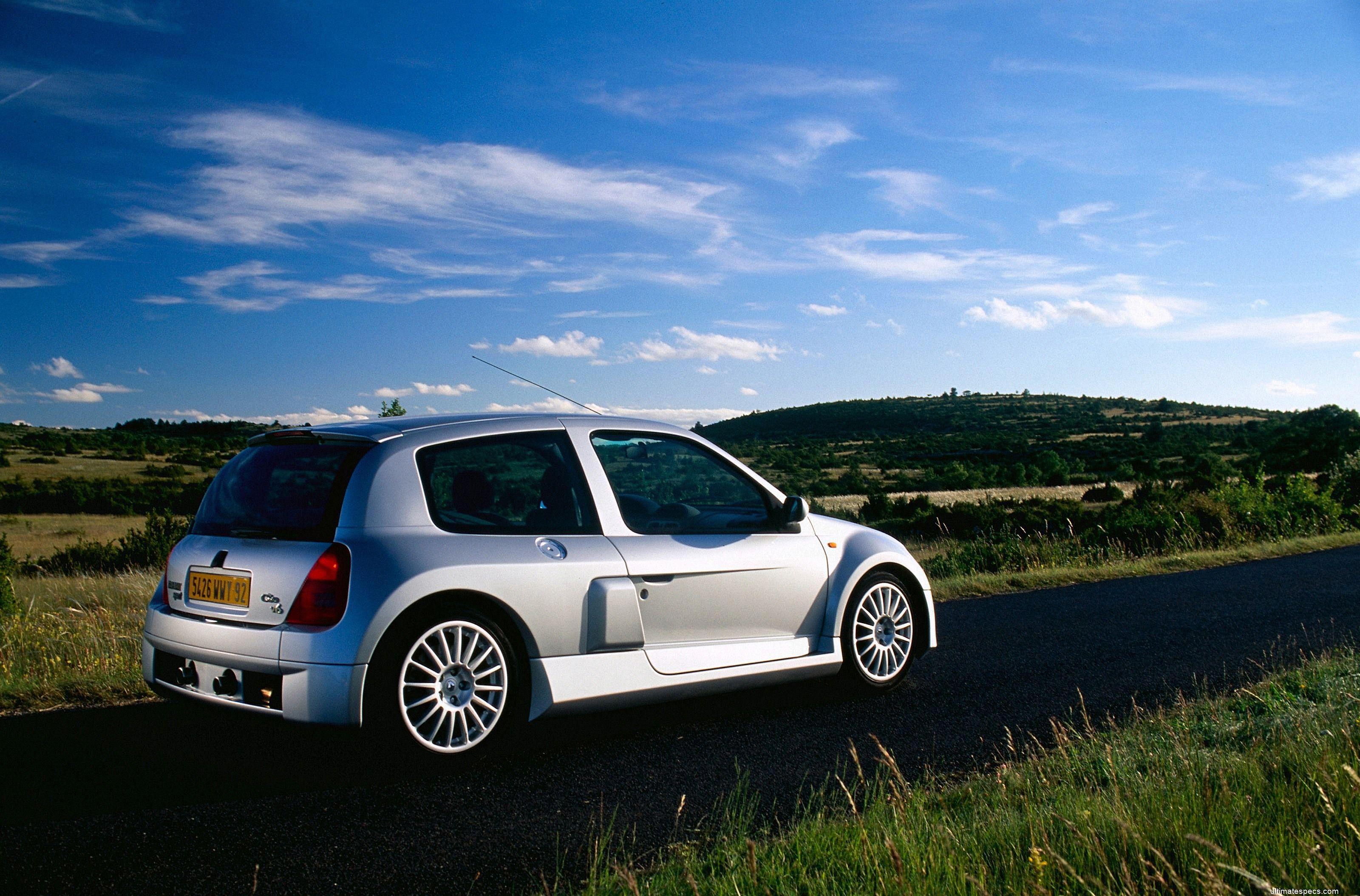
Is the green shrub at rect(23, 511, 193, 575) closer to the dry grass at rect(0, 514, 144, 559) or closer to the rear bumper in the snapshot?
the dry grass at rect(0, 514, 144, 559)

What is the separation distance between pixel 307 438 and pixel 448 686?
1454 millimetres

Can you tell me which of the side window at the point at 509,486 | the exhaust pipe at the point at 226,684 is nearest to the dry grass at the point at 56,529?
the exhaust pipe at the point at 226,684

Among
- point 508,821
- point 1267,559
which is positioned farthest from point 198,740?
point 1267,559

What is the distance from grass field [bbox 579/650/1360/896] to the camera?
2.65 m

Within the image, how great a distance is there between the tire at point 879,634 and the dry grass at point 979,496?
31.6 meters

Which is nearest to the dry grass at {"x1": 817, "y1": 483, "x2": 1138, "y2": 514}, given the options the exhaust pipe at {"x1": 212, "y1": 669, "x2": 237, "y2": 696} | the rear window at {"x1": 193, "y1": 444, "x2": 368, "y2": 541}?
the rear window at {"x1": 193, "y1": 444, "x2": 368, "y2": 541}

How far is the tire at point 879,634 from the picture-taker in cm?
580

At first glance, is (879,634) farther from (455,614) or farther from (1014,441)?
(1014,441)

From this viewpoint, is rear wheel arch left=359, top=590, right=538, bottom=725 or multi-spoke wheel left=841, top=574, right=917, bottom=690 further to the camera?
multi-spoke wheel left=841, top=574, right=917, bottom=690

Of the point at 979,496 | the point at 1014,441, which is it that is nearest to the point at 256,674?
the point at 979,496

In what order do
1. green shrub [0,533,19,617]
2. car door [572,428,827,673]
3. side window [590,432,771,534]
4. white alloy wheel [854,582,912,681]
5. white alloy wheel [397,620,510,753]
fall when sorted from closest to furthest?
white alloy wheel [397,620,510,753] < car door [572,428,827,673] < side window [590,432,771,534] < white alloy wheel [854,582,912,681] < green shrub [0,533,19,617]

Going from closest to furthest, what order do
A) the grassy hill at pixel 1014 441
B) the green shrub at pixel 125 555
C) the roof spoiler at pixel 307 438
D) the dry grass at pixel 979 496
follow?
the roof spoiler at pixel 307 438 → the green shrub at pixel 125 555 → the dry grass at pixel 979 496 → the grassy hill at pixel 1014 441

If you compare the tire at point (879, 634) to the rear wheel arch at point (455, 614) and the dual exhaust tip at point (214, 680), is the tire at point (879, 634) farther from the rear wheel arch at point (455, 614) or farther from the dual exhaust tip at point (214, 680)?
the dual exhaust tip at point (214, 680)

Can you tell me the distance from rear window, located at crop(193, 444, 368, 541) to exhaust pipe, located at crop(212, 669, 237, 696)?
622mm
